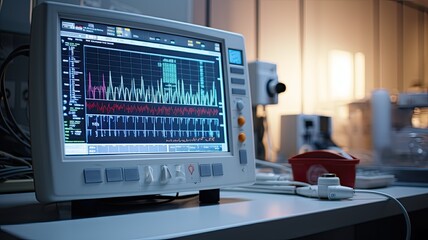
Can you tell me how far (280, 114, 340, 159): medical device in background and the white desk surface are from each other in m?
1.22

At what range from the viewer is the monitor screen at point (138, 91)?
63 cm

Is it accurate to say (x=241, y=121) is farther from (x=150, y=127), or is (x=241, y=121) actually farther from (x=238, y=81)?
(x=150, y=127)

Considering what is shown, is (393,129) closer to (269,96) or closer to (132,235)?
(269,96)

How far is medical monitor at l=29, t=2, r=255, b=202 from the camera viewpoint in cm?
59

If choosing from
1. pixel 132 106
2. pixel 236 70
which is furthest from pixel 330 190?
pixel 132 106

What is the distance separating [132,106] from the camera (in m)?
0.69

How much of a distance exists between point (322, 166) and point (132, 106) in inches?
18.1

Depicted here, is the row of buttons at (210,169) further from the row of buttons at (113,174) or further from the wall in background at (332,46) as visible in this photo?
the wall in background at (332,46)

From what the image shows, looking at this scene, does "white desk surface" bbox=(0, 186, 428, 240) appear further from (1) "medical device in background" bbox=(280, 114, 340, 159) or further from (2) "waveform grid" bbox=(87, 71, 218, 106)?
(1) "medical device in background" bbox=(280, 114, 340, 159)

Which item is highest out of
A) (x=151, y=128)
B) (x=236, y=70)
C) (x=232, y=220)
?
(x=236, y=70)

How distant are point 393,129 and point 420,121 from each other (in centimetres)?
64

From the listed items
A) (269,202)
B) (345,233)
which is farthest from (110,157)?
(345,233)

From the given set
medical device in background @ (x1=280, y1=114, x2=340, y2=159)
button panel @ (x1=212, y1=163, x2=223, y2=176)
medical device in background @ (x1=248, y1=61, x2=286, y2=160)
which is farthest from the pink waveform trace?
medical device in background @ (x1=280, y1=114, x2=340, y2=159)

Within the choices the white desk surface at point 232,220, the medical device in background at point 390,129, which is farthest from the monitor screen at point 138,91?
the medical device in background at point 390,129
